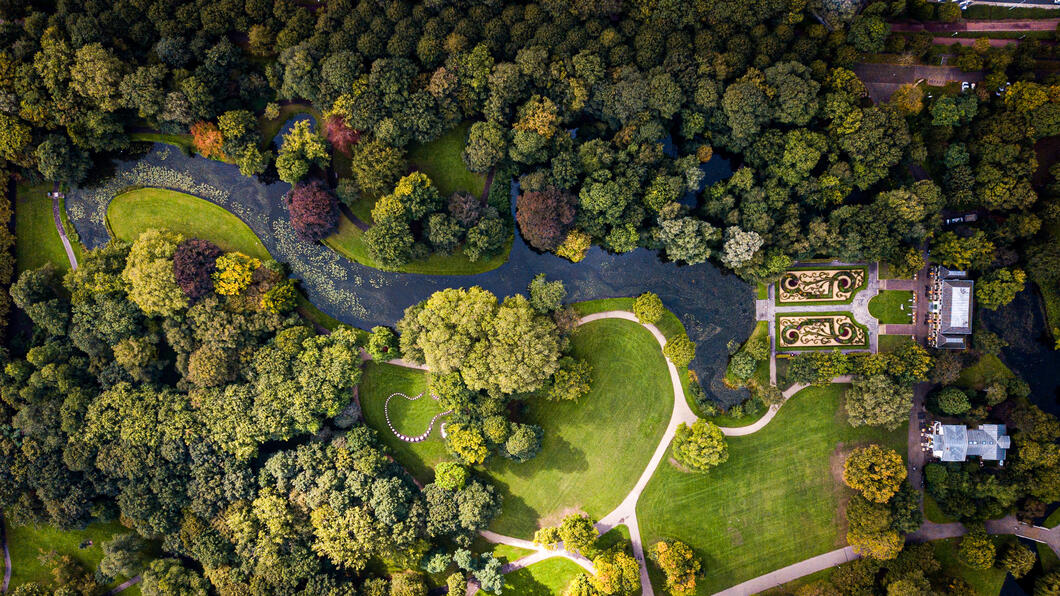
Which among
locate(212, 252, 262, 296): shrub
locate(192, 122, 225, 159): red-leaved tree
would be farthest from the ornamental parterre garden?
locate(192, 122, 225, 159): red-leaved tree

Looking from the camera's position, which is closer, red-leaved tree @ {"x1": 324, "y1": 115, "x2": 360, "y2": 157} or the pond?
red-leaved tree @ {"x1": 324, "y1": 115, "x2": 360, "y2": 157}

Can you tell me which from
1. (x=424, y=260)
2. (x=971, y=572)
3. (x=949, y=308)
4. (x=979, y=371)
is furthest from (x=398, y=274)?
(x=971, y=572)

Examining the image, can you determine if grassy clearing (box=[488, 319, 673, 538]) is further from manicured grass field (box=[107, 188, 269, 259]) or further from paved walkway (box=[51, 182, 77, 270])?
paved walkway (box=[51, 182, 77, 270])

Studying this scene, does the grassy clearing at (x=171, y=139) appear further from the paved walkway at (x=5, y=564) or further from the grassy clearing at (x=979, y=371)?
the grassy clearing at (x=979, y=371)

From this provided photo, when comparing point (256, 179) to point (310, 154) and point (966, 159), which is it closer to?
point (310, 154)

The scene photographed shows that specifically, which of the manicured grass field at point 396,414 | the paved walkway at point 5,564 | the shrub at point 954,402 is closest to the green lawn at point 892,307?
the shrub at point 954,402

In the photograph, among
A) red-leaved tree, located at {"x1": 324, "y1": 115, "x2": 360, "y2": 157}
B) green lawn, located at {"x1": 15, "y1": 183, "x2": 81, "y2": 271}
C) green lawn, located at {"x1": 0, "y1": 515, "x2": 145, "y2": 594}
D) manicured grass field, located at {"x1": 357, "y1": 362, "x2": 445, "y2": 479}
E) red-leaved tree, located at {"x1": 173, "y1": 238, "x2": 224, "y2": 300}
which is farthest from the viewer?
green lawn, located at {"x1": 15, "y1": 183, "x2": 81, "y2": 271}

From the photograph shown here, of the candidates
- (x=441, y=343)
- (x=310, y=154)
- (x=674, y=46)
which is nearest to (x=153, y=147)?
(x=310, y=154)
